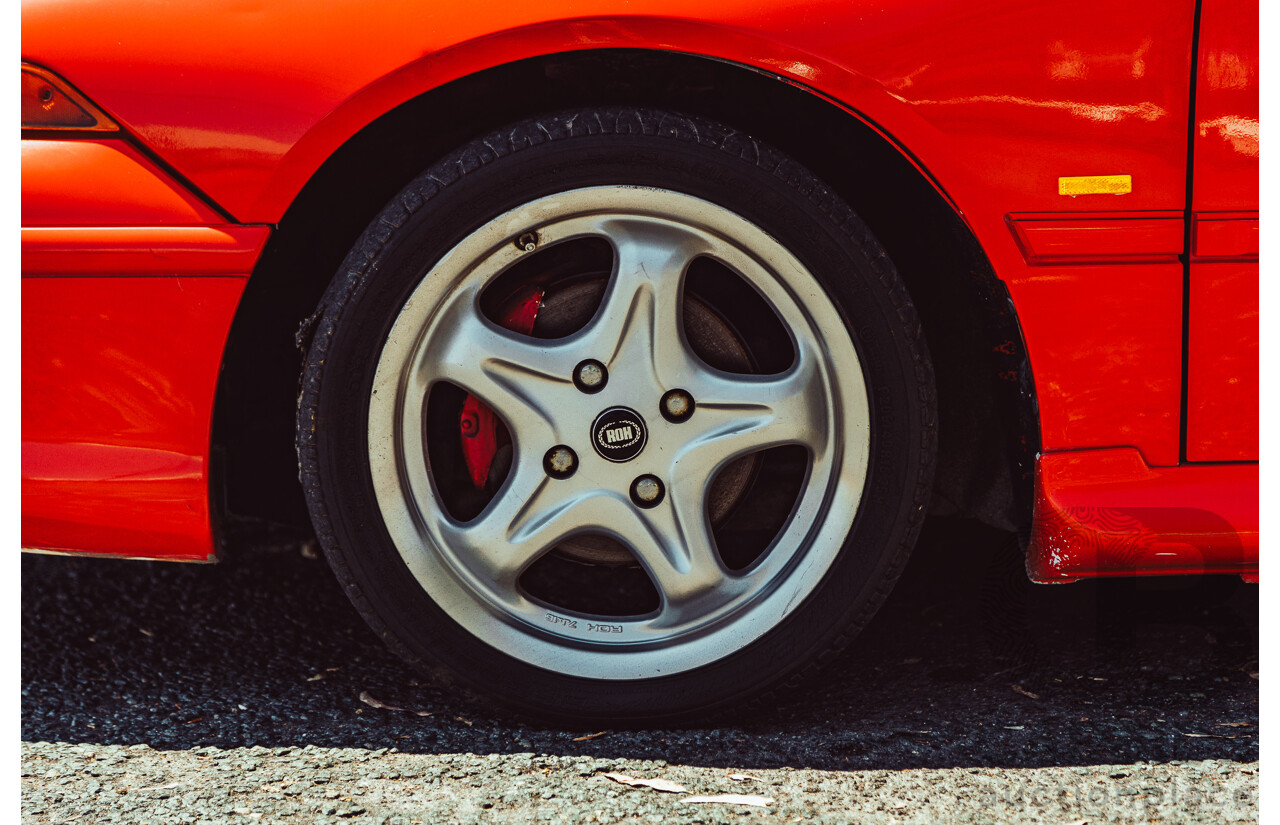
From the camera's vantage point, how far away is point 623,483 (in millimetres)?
1455

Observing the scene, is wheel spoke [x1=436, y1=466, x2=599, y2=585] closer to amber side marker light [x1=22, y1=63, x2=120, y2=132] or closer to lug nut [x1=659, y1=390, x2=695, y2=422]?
lug nut [x1=659, y1=390, x2=695, y2=422]

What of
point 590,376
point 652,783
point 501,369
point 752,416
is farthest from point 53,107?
point 652,783

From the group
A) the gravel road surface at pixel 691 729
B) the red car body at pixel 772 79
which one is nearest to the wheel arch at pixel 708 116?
the red car body at pixel 772 79

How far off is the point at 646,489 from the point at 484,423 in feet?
0.91

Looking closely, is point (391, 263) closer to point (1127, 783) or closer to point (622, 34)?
point (622, 34)

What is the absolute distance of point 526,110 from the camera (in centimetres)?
147

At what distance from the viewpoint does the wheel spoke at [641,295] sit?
4.73ft

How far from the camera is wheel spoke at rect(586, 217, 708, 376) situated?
1.44 metres

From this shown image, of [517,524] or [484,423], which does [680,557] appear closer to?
[517,524]

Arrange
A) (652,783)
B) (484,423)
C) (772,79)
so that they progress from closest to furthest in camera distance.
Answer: (652,783) < (772,79) < (484,423)

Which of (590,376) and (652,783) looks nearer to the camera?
(652,783)

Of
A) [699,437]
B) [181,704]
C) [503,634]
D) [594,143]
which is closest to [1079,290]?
[699,437]

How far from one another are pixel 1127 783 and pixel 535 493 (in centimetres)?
89

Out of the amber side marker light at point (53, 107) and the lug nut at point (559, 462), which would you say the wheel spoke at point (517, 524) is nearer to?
the lug nut at point (559, 462)
